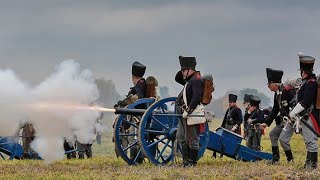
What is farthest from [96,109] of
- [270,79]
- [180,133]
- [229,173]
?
[270,79]

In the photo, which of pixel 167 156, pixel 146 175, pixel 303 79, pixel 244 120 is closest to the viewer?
pixel 146 175

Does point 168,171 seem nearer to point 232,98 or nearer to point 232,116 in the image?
point 232,116

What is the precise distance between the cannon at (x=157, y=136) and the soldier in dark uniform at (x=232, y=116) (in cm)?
412

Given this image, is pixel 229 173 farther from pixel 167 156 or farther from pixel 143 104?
pixel 143 104

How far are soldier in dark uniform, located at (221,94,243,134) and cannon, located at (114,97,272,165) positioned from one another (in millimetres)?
4122

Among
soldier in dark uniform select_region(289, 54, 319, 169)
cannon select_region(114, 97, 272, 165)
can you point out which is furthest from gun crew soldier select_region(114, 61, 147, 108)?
soldier in dark uniform select_region(289, 54, 319, 169)

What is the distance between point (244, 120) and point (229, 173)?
7950 millimetres

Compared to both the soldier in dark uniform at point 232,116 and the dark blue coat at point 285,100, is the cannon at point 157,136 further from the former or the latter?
the soldier in dark uniform at point 232,116

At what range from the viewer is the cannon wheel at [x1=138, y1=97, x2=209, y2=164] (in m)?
11.4

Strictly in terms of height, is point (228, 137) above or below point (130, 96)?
below

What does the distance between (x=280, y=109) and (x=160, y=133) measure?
2515 millimetres

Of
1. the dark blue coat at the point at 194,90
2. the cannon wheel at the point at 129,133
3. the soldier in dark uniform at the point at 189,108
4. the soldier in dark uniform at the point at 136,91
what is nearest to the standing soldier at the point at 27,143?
the soldier in dark uniform at the point at 136,91

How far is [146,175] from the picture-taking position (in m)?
9.73

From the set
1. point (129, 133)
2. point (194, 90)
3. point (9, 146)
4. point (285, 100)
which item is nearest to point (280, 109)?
point (285, 100)
